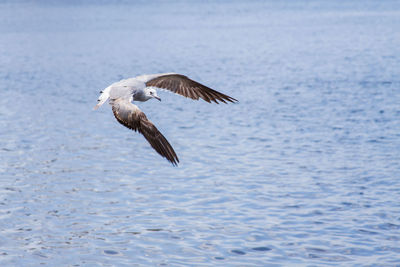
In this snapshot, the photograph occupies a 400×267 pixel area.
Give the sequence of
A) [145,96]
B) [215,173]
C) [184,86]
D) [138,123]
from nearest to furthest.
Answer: [138,123], [145,96], [184,86], [215,173]

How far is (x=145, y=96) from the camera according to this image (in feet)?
34.7

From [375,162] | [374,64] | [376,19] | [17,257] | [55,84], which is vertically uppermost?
[376,19]

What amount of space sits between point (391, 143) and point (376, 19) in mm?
76227

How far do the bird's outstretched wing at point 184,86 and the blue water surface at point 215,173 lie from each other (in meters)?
3.28

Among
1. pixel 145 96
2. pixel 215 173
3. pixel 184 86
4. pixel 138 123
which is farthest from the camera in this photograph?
pixel 215 173

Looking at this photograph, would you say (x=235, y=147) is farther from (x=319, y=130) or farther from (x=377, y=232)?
(x=377, y=232)

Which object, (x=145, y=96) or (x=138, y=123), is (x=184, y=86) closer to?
(x=145, y=96)

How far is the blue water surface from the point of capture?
534 inches

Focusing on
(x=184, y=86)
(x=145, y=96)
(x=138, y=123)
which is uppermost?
(x=184, y=86)

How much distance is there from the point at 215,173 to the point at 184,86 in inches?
292

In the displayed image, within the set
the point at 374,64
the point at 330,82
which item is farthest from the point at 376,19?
the point at 330,82

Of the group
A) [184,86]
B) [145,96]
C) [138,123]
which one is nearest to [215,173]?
[184,86]

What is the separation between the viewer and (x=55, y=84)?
1620 inches

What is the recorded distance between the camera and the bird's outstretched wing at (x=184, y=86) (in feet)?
38.8
